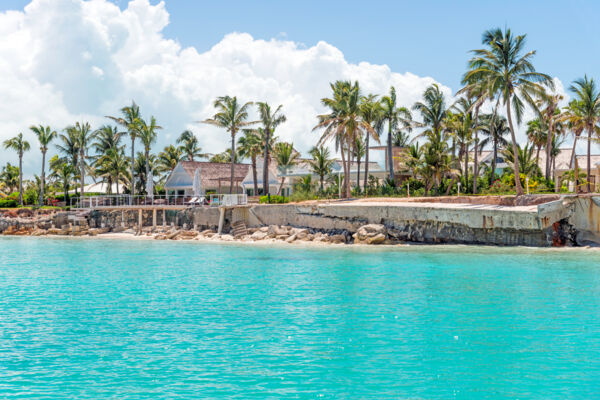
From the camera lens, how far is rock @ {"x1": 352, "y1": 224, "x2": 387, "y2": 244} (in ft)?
116

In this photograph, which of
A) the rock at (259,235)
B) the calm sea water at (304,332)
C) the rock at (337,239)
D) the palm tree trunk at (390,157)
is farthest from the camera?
the palm tree trunk at (390,157)

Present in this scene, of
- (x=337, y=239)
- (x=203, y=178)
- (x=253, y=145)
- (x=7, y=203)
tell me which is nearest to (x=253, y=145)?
(x=253, y=145)

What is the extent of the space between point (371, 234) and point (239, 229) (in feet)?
38.9

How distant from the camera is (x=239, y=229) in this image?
43281mm

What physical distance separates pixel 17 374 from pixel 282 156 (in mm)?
49918

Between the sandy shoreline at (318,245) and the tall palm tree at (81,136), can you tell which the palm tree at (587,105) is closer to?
the sandy shoreline at (318,245)

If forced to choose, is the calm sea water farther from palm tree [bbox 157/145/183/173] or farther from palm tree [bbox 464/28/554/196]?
palm tree [bbox 157/145/183/173]

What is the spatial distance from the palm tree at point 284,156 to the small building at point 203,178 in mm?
5704

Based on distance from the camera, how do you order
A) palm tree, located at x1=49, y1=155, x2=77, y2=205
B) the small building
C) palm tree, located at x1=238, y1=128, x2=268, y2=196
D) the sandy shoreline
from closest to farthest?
the sandy shoreline
palm tree, located at x1=238, y1=128, x2=268, y2=196
the small building
palm tree, located at x1=49, y1=155, x2=77, y2=205

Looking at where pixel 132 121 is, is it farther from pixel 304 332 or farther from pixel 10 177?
pixel 304 332

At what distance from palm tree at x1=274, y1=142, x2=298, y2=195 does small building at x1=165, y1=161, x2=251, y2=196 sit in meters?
5.70

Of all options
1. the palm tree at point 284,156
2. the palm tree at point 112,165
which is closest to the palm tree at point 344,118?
the palm tree at point 284,156

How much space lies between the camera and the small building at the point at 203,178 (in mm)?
62312

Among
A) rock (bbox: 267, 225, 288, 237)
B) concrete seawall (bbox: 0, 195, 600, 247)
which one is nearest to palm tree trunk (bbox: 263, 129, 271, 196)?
concrete seawall (bbox: 0, 195, 600, 247)
